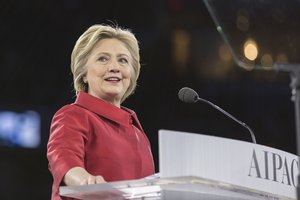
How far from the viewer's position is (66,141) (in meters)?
1.65

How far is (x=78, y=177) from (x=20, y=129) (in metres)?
3.38

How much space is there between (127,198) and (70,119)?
313 millimetres

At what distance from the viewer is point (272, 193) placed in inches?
61.6

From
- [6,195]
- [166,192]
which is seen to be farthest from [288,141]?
[166,192]

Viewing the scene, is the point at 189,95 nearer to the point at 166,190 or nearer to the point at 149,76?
the point at 166,190

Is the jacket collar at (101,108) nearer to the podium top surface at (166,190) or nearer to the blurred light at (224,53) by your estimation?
the podium top surface at (166,190)


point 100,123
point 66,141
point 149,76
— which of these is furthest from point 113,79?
point 149,76

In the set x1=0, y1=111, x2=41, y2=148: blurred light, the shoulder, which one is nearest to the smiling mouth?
the shoulder

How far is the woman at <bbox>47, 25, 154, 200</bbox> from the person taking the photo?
1.64 m

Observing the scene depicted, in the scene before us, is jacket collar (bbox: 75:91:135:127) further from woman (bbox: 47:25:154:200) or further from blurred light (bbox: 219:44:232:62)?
blurred light (bbox: 219:44:232:62)

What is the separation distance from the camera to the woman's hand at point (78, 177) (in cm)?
148

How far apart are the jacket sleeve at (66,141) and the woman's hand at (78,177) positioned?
1 centimetres

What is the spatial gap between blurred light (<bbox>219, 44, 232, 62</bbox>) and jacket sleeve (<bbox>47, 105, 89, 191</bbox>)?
3.84 meters

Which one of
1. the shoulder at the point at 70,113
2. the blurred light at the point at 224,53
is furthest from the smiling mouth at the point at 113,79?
the blurred light at the point at 224,53
